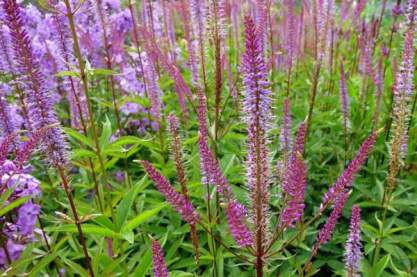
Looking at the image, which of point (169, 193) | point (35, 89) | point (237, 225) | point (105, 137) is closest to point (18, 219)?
point (105, 137)

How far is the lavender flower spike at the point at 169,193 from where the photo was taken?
5.35 feet

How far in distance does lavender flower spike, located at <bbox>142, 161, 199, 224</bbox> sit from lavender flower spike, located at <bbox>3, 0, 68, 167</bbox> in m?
0.70

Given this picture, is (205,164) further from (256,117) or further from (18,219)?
(18,219)

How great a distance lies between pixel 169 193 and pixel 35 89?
89 cm

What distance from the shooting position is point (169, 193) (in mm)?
1666

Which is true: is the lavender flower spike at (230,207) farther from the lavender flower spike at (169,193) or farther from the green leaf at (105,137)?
the green leaf at (105,137)

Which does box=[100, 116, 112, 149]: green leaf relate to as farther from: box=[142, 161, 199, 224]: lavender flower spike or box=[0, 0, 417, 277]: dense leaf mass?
box=[142, 161, 199, 224]: lavender flower spike

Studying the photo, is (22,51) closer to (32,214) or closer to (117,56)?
(32,214)

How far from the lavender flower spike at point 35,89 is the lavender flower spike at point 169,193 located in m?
0.70

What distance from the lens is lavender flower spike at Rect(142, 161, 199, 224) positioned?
5.35ft

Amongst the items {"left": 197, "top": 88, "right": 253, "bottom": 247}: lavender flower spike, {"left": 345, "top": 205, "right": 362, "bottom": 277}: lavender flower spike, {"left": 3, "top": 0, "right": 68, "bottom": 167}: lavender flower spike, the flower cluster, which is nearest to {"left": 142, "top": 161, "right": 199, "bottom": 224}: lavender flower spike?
{"left": 197, "top": 88, "right": 253, "bottom": 247}: lavender flower spike

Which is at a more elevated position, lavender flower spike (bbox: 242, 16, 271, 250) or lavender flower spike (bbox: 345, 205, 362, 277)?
lavender flower spike (bbox: 242, 16, 271, 250)

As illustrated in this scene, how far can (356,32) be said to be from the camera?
6609 mm

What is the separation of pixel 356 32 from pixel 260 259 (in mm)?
5635
